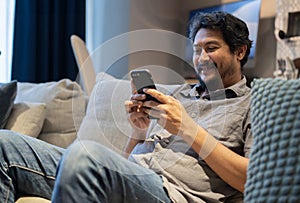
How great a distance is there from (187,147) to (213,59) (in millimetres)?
286

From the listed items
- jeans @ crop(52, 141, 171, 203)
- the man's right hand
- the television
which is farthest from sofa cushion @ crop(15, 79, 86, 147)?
the television

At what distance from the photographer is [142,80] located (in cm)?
106

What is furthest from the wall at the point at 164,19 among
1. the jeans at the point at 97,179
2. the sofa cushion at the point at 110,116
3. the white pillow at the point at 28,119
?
the jeans at the point at 97,179

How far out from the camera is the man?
2.88 feet

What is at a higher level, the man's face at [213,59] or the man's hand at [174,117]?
the man's face at [213,59]

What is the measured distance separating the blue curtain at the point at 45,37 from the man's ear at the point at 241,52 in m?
2.00

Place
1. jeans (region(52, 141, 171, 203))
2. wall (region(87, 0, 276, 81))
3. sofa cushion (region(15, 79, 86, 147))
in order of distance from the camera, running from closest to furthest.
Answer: jeans (region(52, 141, 171, 203)) → sofa cushion (region(15, 79, 86, 147)) → wall (region(87, 0, 276, 81))

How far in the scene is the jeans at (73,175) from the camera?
2.80ft

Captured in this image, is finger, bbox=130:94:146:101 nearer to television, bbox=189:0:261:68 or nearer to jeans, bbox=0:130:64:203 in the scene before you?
jeans, bbox=0:130:64:203

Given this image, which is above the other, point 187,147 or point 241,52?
point 241,52

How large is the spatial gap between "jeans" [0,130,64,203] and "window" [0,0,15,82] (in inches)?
70.6

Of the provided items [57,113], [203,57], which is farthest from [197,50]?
[57,113]

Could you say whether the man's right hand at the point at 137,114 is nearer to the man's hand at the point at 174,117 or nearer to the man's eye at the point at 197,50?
the man's hand at the point at 174,117

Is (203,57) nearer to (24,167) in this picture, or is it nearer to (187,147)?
(187,147)
